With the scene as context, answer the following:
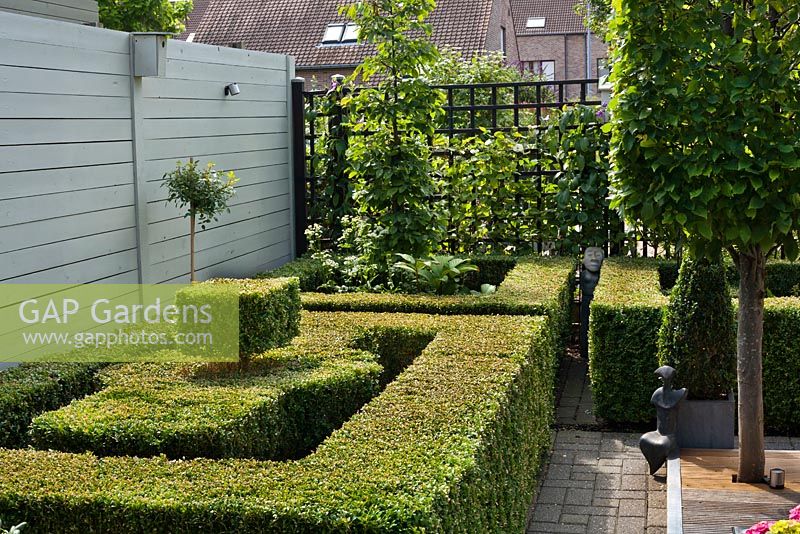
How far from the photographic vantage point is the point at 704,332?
5898 mm

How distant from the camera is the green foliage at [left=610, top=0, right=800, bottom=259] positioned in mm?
4238

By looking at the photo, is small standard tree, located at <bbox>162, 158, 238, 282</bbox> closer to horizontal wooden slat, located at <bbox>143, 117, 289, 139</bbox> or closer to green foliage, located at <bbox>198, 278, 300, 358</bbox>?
horizontal wooden slat, located at <bbox>143, 117, 289, 139</bbox>

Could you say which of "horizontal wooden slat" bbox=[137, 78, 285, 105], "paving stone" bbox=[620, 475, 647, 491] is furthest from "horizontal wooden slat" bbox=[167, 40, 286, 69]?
"paving stone" bbox=[620, 475, 647, 491]

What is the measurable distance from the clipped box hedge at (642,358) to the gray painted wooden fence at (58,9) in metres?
5.65

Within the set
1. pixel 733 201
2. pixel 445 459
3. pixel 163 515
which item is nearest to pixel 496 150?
pixel 733 201

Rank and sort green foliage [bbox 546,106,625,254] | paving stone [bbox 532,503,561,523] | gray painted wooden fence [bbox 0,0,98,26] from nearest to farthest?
paving stone [bbox 532,503,561,523] < gray painted wooden fence [bbox 0,0,98,26] < green foliage [bbox 546,106,625,254]

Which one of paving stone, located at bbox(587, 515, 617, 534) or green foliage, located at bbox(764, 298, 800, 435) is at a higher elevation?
green foliage, located at bbox(764, 298, 800, 435)

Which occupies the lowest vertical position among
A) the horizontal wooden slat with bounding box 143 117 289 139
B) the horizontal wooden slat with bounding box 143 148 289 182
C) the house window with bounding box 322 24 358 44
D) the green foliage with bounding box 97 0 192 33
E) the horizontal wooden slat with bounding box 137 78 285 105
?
the horizontal wooden slat with bounding box 143 148 289 182

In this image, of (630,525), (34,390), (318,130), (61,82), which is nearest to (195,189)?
(61,82)

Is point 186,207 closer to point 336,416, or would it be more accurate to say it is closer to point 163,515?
point 336,416

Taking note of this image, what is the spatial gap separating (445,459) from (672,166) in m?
1.67

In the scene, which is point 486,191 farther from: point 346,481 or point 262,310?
point 346,481

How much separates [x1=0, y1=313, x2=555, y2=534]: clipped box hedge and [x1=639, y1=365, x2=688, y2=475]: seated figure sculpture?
93cm

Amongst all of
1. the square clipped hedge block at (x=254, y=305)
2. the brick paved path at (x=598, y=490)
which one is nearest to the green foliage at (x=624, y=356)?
the brick paved path at (x=598, y=490)
